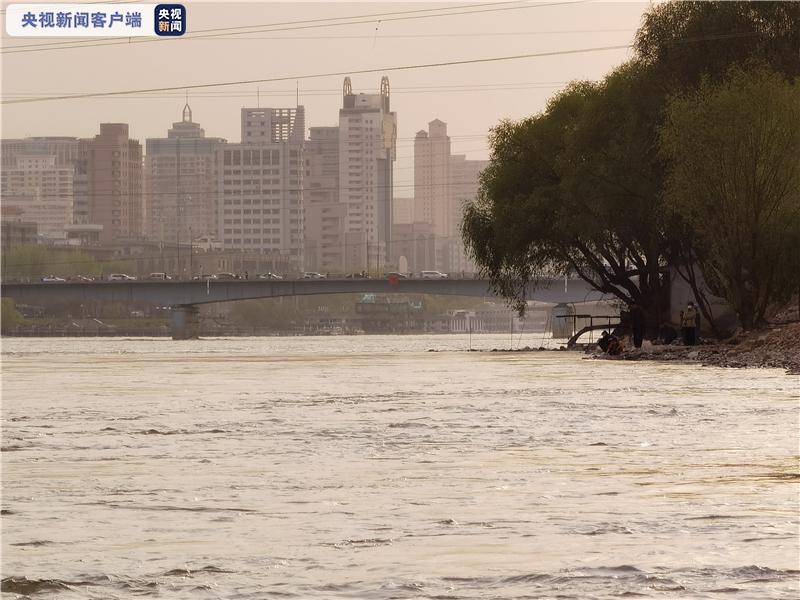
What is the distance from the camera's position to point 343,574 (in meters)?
9.36

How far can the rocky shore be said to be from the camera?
42.7 m

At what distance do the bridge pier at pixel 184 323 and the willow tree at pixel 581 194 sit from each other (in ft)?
224

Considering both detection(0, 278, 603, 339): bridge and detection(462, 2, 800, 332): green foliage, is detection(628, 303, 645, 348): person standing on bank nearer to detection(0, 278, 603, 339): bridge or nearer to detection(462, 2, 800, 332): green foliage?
detection(462, 2, 800, 332): green foliage

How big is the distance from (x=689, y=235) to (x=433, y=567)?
48741mm

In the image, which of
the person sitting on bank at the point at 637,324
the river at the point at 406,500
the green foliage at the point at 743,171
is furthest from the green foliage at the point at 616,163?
the river at the point at 406,500

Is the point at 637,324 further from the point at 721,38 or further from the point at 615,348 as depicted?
the point at 721,38

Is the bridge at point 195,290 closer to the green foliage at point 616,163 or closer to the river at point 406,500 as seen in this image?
the green foliage at point 616,163

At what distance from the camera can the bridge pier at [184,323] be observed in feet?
427

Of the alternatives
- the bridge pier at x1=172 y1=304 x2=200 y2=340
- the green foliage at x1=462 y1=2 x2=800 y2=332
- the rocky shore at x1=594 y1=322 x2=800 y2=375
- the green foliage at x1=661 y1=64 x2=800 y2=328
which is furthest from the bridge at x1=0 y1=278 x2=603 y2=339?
the green foliage at x1=661 y1=64 x2=800 y2=328

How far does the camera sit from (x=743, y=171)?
165 feet

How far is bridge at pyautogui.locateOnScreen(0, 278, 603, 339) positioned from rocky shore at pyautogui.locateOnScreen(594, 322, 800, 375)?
217 feet

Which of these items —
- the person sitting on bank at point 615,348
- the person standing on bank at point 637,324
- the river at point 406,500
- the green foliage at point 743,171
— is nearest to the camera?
the river at point 406,500

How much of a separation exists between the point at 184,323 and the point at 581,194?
256 feet

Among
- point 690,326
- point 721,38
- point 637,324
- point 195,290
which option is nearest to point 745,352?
point 690,326
